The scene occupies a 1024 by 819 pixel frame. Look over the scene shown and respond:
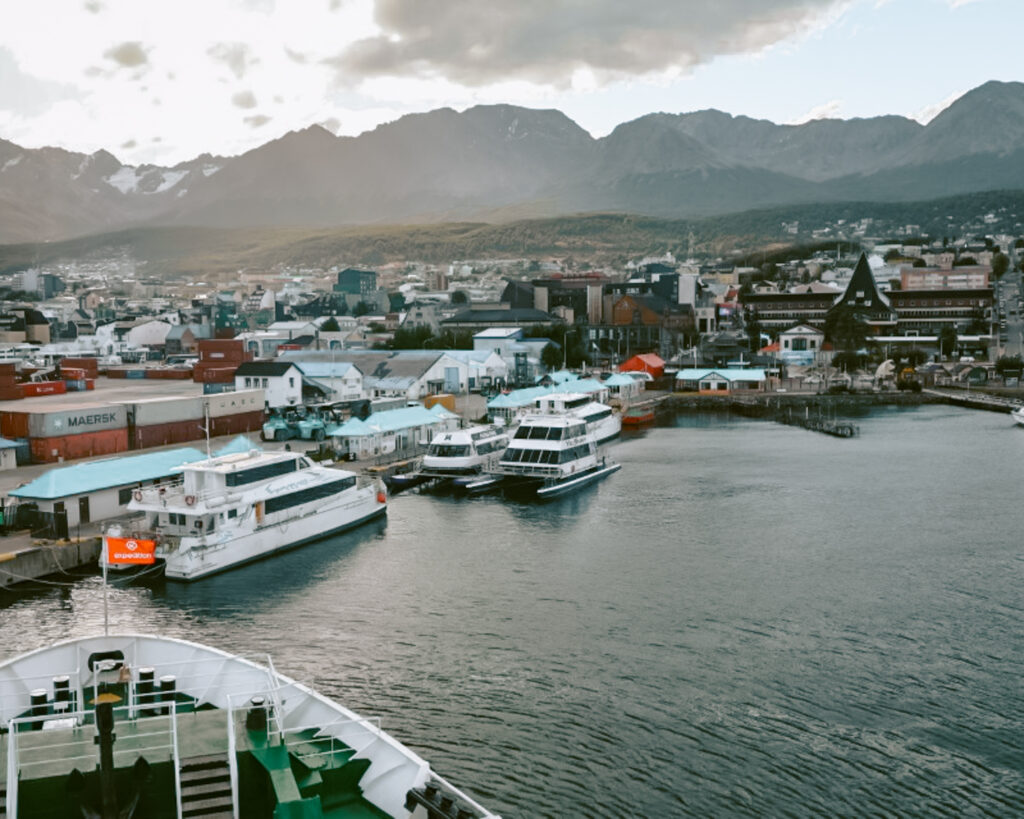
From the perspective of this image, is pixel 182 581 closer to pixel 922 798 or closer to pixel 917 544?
pixel 922 798

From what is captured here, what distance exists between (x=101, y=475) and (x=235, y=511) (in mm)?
4252

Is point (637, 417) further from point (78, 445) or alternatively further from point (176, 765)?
point (176, 765)

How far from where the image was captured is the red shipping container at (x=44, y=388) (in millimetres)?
44844

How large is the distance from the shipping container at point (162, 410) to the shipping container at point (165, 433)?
0.49 ft

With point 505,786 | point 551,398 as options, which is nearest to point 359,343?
point 551,398

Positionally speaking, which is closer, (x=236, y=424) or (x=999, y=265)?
(x=236, y=424)

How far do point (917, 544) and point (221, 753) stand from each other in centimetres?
A: 1965

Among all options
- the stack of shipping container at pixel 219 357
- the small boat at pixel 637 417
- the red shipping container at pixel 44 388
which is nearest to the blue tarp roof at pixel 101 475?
the red shipping container at pixel 44 388

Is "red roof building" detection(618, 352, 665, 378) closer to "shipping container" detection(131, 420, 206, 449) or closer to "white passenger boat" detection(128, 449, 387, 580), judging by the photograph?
"shipping container" detection(131, 420, 206, 449)

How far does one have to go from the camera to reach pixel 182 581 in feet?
64.7

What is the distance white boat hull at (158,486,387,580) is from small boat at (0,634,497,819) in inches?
363

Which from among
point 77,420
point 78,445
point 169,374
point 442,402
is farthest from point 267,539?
point 169,374

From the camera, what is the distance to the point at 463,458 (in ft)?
103

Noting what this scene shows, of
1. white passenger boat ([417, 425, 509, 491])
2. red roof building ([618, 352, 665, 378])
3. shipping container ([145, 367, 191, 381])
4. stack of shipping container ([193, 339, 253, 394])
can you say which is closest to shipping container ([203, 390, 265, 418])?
white passenger boat ([417, 425, 509, 491])
